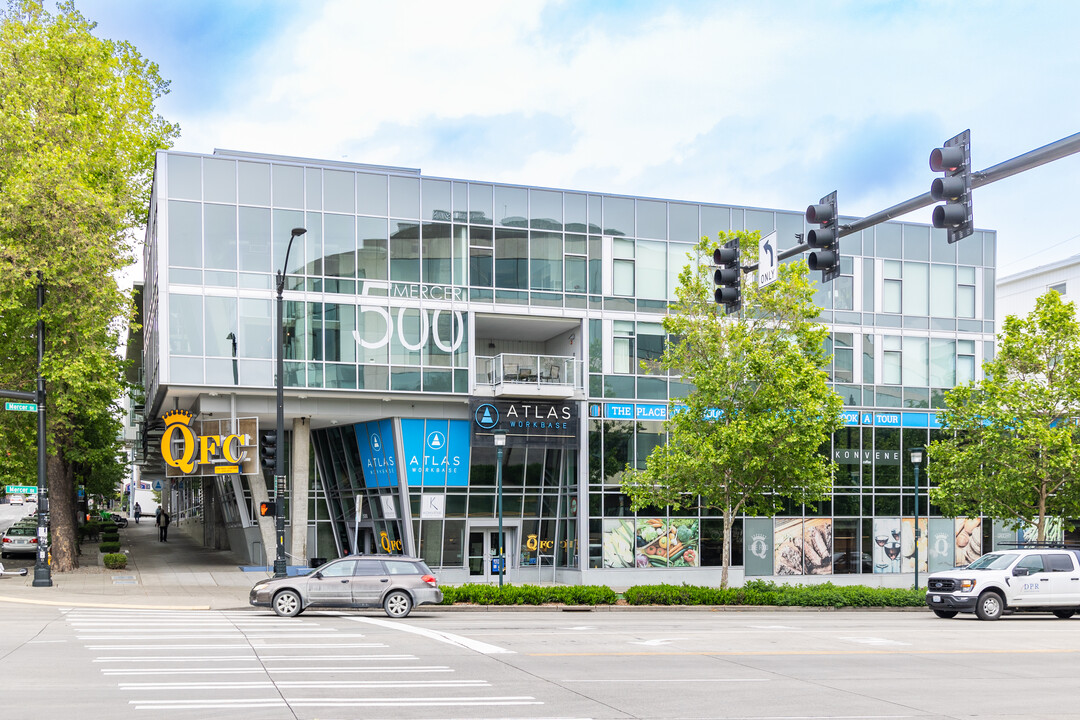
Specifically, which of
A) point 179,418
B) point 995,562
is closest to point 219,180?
point 179,418

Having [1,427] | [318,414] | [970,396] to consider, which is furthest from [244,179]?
[970,396]

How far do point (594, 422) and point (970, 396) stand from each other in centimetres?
1225

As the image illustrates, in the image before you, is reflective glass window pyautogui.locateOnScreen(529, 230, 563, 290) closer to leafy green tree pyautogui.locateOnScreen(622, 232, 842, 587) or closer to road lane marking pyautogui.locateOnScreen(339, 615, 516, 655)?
leafy green tree pyautogui.locateOnScreen(622, 232, 842, 587)

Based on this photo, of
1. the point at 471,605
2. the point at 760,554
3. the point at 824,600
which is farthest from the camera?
the point at 760,554

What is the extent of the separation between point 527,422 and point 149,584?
12955 mm

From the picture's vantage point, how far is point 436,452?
36531 millimetres

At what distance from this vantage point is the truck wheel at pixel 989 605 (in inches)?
1006

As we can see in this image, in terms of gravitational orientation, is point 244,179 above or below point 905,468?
above

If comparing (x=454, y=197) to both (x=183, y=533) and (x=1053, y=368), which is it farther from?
(x=183, y=533)

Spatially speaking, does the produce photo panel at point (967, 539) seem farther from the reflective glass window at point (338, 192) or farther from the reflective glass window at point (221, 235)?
the reflective glass window at point (221, 235)

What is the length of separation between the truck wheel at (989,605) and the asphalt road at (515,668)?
5.90 ft

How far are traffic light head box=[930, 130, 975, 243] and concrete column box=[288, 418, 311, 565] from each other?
28517 millimetres

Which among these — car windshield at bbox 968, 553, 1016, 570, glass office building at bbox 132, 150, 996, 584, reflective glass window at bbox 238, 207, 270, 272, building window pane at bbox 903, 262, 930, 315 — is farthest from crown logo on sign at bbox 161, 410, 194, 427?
building window pane at bbox 903, 262, 930, 315

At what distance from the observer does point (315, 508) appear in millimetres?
40500
